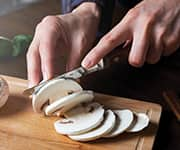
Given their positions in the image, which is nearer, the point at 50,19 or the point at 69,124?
the point at 69,124

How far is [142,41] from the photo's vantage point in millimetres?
801

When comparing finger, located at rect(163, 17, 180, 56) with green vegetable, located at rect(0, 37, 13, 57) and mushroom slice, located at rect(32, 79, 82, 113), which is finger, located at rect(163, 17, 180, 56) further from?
green vegetable, located at rect(0, 37, 13, 57)

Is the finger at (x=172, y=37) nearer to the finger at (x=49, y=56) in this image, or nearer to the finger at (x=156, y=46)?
the finger at (x=156, y=46)

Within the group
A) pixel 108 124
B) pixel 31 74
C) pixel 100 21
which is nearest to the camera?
pixel 108 124

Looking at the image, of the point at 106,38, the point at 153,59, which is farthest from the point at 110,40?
the point at 153,59

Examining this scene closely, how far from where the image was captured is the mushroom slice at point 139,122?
0.72 metres

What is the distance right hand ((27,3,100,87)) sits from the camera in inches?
32.6

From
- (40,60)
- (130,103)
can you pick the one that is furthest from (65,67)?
(130,103)

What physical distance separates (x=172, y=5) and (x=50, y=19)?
0.81 feet

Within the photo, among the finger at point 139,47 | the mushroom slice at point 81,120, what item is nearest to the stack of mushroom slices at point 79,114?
the mushroom slice at point 81,120

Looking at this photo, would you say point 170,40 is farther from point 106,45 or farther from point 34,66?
point 34,66

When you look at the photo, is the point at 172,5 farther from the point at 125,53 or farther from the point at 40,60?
the point at 40,60

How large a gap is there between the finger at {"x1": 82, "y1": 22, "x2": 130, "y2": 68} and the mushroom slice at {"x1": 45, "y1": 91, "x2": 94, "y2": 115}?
6 centimetres

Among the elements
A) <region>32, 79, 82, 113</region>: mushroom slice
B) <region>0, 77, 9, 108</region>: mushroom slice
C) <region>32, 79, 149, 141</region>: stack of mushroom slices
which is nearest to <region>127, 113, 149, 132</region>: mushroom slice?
<region>32, 79, 149, 141</region>: stack of mushroom slices
